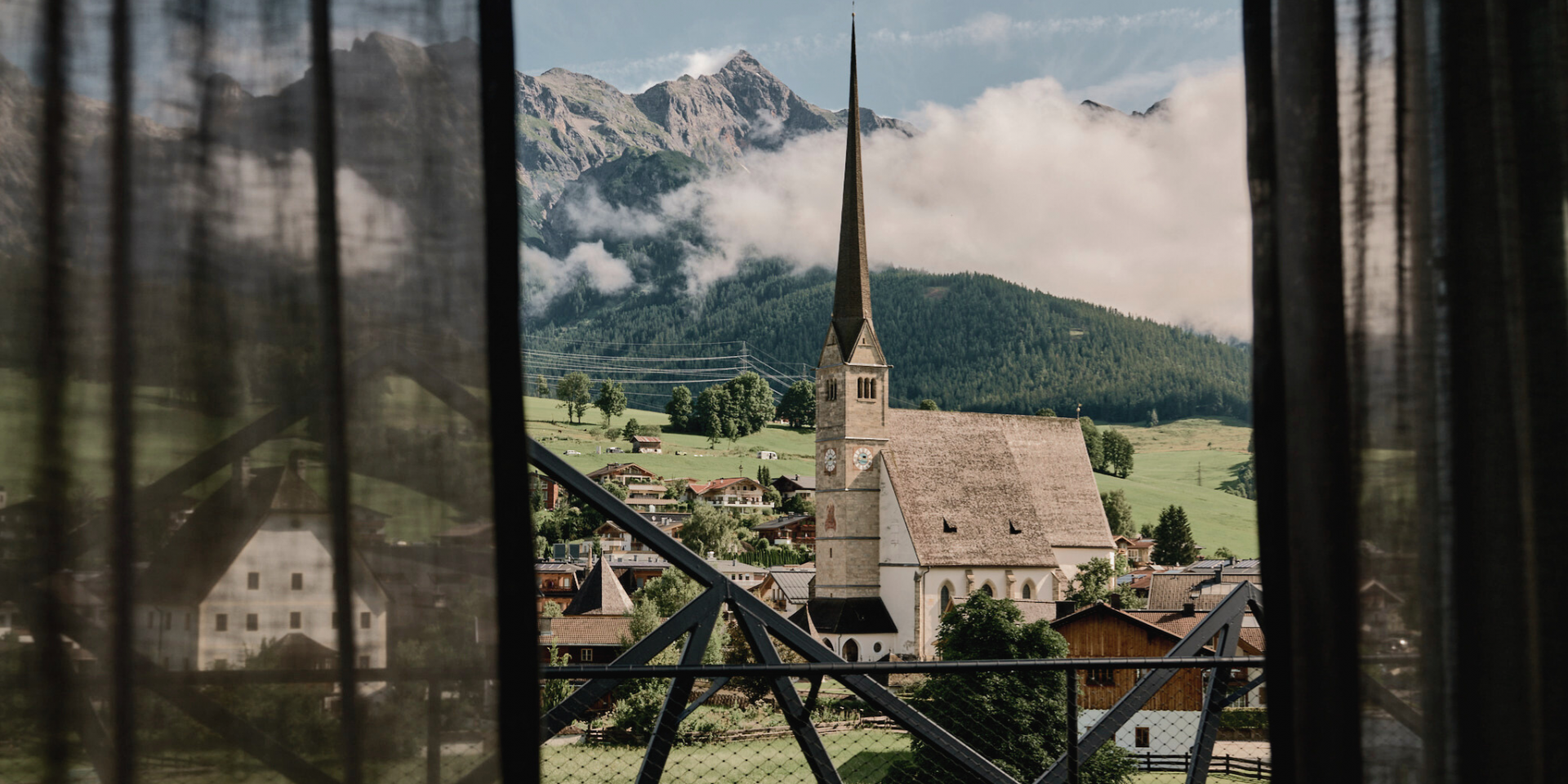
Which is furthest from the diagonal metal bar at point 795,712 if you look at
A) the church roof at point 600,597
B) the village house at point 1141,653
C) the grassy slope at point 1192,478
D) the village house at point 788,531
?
the village house at point 788,531

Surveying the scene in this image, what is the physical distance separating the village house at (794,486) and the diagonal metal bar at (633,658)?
61.5 meters

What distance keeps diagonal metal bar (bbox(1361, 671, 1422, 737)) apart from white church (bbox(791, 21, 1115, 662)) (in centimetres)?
3422

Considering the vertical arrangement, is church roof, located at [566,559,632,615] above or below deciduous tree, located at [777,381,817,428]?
below

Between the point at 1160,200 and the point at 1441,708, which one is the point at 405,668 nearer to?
the point at 1441,708

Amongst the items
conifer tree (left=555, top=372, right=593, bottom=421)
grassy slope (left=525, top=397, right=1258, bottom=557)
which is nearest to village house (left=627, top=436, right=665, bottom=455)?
grassy slope (left=525, top=397, right=1258, bottom=557)

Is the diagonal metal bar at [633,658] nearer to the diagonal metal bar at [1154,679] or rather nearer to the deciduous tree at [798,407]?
the diagonal metal bar at [1154,679]

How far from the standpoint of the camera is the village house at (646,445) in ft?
221

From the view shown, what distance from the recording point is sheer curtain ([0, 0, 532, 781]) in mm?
868

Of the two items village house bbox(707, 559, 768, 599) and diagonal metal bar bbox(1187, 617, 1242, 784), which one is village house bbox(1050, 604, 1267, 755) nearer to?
diagonal metal bar bbox(1187, 617, 1242, 784)

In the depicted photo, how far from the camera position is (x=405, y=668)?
885mm

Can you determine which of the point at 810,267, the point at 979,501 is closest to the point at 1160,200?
the point at 810,267

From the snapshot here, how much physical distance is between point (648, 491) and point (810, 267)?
8600 cm

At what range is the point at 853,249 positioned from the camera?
115 ft

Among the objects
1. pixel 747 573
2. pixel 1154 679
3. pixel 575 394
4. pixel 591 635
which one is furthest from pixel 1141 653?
pixel 575 394
